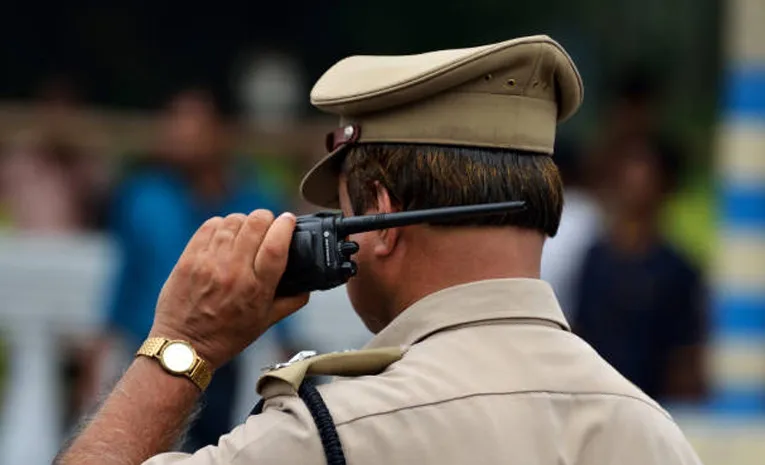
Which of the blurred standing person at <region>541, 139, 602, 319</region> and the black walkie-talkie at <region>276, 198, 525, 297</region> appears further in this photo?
the blurred standing person at <region>541, 139, 602, 319</region>

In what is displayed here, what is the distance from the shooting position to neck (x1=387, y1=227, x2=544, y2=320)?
98.5 inches

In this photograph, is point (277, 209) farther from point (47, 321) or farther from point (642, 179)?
point (642, 179)

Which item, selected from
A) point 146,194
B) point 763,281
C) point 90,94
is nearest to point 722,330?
point 763,281

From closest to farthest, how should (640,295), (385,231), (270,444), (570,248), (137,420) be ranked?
(270,444) → (137,420) → (385,231) → (640,295) → (570,248)

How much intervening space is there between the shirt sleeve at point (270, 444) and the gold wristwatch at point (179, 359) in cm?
14

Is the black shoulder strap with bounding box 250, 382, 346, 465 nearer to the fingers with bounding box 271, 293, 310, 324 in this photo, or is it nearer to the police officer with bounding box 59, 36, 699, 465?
the police officer with bounding box 59, 36, 699, 465

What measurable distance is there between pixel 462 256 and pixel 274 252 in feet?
0.87

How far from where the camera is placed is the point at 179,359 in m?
2.47

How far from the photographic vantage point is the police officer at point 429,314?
237cm

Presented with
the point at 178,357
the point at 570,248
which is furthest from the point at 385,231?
the point at 570,248

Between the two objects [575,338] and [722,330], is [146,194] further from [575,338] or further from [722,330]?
[575,338]

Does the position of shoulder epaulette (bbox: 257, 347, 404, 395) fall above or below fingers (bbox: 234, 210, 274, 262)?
below

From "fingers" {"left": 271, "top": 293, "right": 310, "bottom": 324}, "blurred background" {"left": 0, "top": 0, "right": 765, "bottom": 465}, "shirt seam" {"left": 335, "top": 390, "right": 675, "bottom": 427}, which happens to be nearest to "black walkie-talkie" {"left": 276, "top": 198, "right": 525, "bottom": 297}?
"fingers" {"left": 271, "top": 293, "right": 310, "bottom": 324}

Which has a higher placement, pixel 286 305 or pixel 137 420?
pixel 286 305
